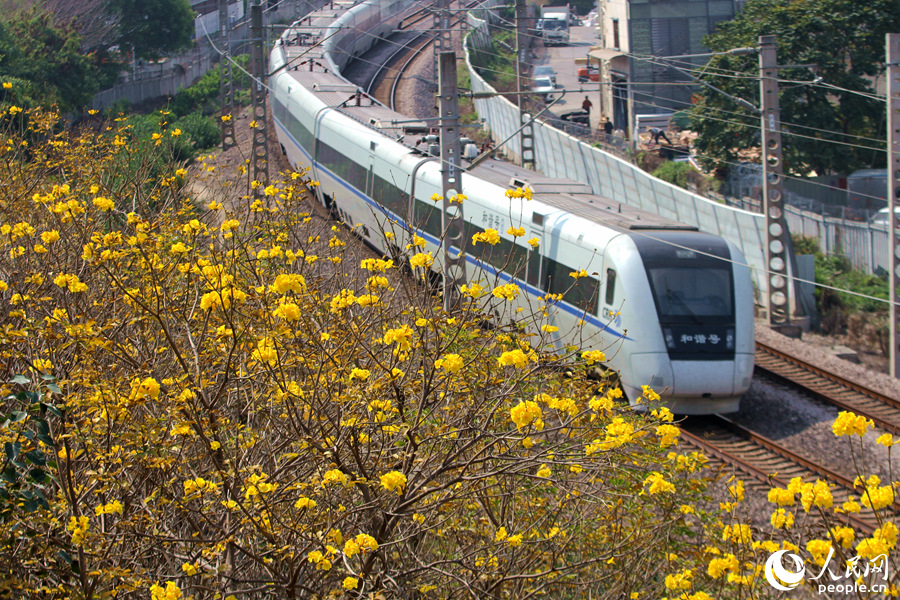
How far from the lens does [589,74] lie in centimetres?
4066

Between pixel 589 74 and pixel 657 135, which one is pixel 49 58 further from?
pixel 589 74

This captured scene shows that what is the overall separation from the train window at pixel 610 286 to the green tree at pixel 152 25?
1208 inches

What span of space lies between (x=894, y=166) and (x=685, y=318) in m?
5.40

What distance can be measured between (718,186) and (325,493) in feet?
69.3

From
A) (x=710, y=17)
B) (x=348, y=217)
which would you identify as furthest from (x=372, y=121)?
(x=710, y=17)

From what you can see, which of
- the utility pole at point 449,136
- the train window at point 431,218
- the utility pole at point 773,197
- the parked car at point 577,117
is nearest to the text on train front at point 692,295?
the utility pole at point 449,136

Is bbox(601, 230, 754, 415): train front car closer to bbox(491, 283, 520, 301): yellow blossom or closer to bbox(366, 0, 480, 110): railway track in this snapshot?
bbox(491, 283, 520, 301): yellow blossom

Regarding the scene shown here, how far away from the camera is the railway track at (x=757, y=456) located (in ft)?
31.3

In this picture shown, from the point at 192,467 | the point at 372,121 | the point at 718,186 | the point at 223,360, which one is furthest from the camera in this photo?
the point at 718,186

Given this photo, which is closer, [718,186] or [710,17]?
[718,186]

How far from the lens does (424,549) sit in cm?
517

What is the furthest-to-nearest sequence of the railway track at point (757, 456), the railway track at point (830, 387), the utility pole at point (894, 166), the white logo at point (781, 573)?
the utility pole at point (894, 166) < the railway track at point (830, 387) < the railway track at point (757, 456) < the white logo at point (781, 573)

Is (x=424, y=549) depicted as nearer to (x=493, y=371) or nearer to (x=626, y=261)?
(x=493, y=371)

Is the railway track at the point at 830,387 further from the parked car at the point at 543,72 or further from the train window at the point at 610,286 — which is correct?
the parked car at the point at 543,72
